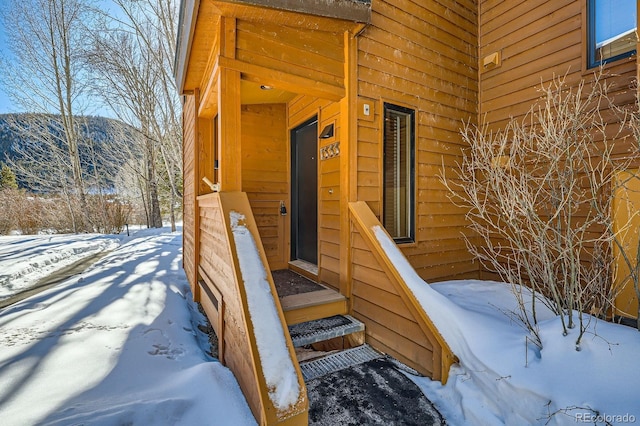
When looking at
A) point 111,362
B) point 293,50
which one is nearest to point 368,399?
point 111,362

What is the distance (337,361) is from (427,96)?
3417 mm

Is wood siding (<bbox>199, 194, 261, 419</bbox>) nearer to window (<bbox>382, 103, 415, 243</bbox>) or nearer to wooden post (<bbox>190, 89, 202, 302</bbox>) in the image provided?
wooden post (<bbox>190, 89, 202, 302</bbox>)

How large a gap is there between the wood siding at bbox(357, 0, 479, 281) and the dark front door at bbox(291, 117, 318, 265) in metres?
0.96

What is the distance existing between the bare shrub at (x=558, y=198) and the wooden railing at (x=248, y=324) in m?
1.66

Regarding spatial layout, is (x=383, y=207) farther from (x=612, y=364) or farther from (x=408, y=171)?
(x=612, y=364)

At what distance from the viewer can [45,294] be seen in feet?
13.1

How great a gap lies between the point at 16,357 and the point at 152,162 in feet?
40.1

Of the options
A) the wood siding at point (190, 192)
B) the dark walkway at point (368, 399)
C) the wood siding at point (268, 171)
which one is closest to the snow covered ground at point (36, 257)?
the wood siding at point (190, 192)

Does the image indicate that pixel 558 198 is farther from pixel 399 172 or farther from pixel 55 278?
pixel 55 278

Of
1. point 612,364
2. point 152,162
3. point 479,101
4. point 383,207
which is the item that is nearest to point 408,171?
point 383,207

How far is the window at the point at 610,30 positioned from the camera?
9.48ft

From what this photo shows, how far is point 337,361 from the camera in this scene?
252 centimetres

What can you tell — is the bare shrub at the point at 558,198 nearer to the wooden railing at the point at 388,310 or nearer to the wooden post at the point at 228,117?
the wooden railing at the point at 388,310

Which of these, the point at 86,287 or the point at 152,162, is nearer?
the point at 86,287
